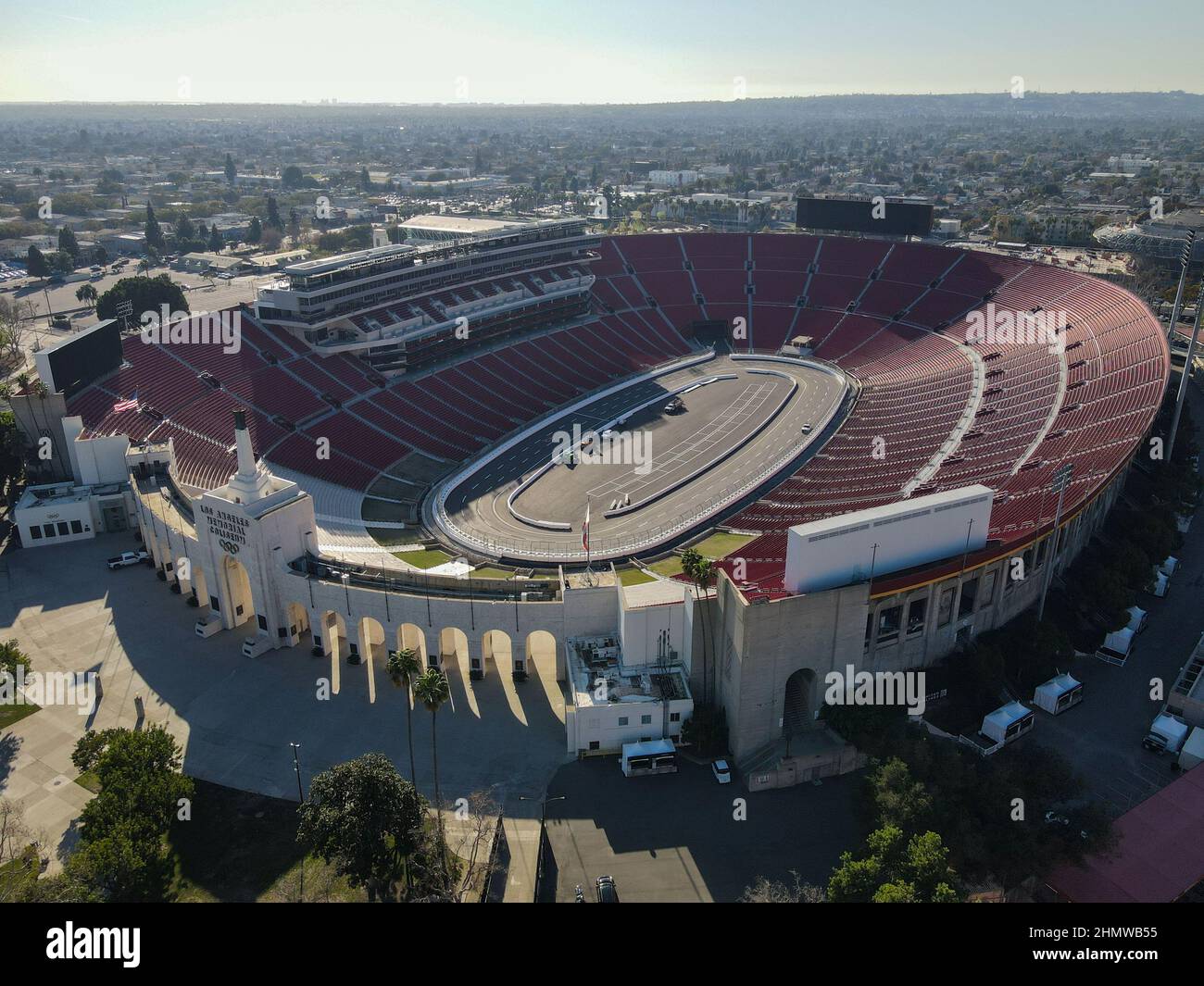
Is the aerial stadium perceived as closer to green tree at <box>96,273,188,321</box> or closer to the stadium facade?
green tree at <box>96,273,188,321</box>

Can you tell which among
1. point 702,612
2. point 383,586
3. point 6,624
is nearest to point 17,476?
point 6,624

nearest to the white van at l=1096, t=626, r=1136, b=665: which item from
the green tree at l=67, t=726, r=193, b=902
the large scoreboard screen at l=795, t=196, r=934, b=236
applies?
the green tree at l=67, t=726, r=193, b=902

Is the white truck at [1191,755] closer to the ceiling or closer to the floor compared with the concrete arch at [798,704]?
closer to the floor

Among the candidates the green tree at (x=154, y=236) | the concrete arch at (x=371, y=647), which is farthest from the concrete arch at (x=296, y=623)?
the green tree at (x=154, y=236)

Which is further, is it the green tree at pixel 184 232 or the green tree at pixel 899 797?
the green tree at pixel 184 232

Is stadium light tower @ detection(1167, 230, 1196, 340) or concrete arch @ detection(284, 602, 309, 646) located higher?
stadium light tower @ detection(1167, 230, 1196, 340)

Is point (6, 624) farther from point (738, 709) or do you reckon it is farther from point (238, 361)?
point (738, 709)

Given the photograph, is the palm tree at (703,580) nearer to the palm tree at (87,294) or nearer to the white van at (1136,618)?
the white van at (1136,618)
